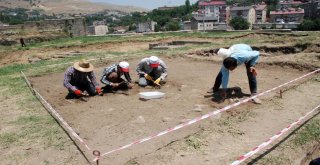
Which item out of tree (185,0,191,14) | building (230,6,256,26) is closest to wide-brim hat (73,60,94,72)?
building (230,6,256,26)

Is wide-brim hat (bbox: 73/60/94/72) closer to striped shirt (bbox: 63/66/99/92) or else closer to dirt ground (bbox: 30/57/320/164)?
striped shirt (bbox: 63/66/99/92)

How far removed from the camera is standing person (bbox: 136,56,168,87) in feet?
27.1

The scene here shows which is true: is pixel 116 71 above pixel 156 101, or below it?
above

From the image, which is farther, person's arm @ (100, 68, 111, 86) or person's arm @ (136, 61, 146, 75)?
person's arm @ (136, 61, 146, 75)

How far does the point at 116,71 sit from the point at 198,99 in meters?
2.26

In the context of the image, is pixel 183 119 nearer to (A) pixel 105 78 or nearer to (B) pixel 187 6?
(A) pixel 105 78

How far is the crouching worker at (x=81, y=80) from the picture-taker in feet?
23.7

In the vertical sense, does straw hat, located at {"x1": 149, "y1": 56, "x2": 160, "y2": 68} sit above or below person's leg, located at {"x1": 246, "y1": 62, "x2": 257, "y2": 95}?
above

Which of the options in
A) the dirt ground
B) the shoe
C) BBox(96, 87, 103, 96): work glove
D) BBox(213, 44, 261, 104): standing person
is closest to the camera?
the dirt ground

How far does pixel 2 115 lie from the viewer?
667 centimetres

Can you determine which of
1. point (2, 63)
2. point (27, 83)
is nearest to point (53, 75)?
point (27, 83)

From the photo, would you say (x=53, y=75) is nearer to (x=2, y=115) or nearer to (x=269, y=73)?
(x=2, y=115)

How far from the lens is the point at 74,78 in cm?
748

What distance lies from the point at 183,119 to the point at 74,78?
316cm
